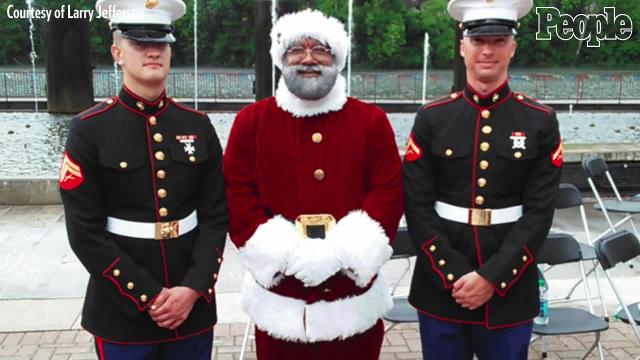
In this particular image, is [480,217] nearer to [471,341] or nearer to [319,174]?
[471,341]

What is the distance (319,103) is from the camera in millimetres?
2898

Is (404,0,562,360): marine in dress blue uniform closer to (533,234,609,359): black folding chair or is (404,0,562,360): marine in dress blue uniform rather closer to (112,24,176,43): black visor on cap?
(533,234,609,359): black folding chair

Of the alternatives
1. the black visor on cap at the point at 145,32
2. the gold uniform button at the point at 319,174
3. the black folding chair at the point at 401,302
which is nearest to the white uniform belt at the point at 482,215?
the gold uniform button at the point at 319,174

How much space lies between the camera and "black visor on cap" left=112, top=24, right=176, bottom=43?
2.67 meters

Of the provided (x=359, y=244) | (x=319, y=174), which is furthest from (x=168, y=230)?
(x=359, y=244)

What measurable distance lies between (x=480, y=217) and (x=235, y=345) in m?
2.12

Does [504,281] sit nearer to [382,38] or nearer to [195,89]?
[195,89]

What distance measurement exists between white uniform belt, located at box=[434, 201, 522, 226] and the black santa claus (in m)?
0.22

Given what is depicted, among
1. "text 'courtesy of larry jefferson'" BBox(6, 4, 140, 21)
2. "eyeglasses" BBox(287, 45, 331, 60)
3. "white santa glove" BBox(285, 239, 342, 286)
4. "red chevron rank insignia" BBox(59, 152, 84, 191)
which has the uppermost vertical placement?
"text 'courtesy of larry jefferson'" BBox(6, 4, 140, 21)

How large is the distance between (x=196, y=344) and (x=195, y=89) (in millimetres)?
22097

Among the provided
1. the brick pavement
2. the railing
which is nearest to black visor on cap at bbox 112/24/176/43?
the brick pavement

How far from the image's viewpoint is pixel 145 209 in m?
2.74

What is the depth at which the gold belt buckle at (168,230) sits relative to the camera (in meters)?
2.75

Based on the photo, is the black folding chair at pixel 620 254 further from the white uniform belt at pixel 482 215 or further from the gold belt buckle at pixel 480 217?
the gold belt buckle at pixel 480 217
